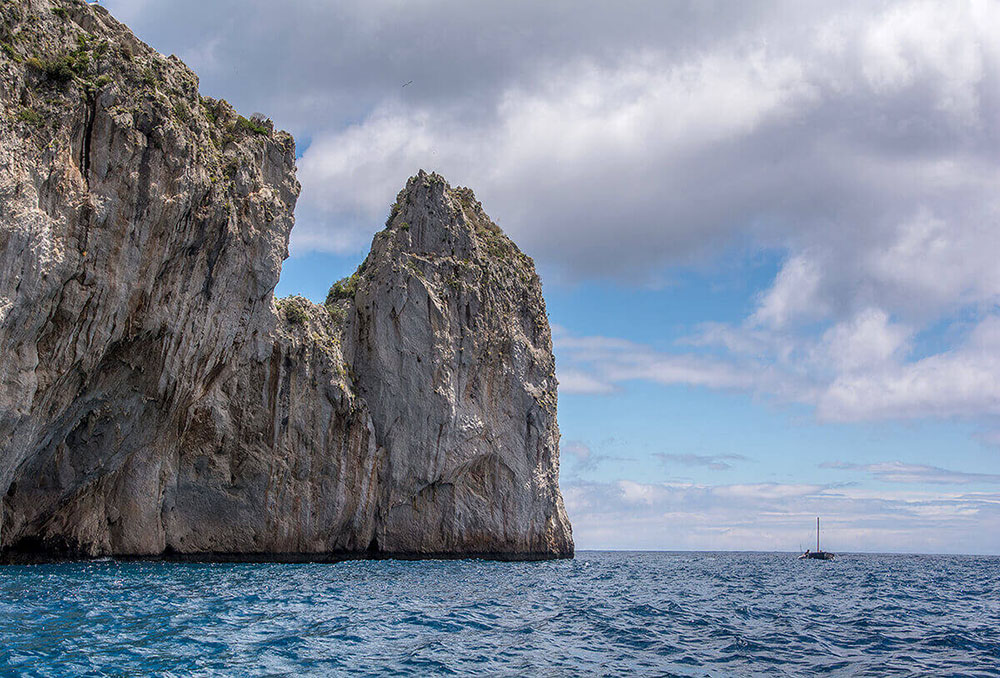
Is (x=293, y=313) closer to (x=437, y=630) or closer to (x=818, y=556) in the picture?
(x=437, y=630)

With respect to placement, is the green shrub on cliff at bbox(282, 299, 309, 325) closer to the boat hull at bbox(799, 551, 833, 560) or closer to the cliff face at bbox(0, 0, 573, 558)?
the cliff face at bbox(0, 0, 573, 558)

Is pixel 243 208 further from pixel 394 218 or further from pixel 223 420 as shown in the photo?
pixel 394 218

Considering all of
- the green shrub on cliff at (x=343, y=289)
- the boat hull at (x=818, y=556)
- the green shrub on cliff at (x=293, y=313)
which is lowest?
the boat hull at (x=818, y=556)

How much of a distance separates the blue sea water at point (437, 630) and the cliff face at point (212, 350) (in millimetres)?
5871

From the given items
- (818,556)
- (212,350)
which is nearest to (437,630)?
(212,350)

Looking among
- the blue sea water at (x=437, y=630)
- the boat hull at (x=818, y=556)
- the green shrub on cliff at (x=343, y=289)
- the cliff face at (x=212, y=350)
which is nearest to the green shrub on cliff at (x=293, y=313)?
the cliff face at (x=212, y=350)

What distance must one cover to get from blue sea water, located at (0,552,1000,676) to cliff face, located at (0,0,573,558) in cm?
587

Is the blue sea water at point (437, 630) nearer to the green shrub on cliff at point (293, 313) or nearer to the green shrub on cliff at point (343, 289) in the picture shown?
the green shrub on cliff at point (293, 313)

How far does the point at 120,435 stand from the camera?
3319 centimetres

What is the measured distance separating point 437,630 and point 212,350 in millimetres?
19844

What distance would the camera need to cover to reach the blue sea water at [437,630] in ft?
46.8

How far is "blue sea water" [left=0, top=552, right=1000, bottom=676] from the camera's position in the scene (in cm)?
1425

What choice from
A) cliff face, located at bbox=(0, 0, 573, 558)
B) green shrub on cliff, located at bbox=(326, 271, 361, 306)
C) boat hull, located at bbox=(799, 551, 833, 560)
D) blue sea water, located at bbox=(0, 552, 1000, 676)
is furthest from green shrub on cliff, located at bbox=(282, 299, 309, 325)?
boat hull, located at bbox=(799, 551, 833, 560)

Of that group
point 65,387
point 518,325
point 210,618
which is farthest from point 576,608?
point 518,325
